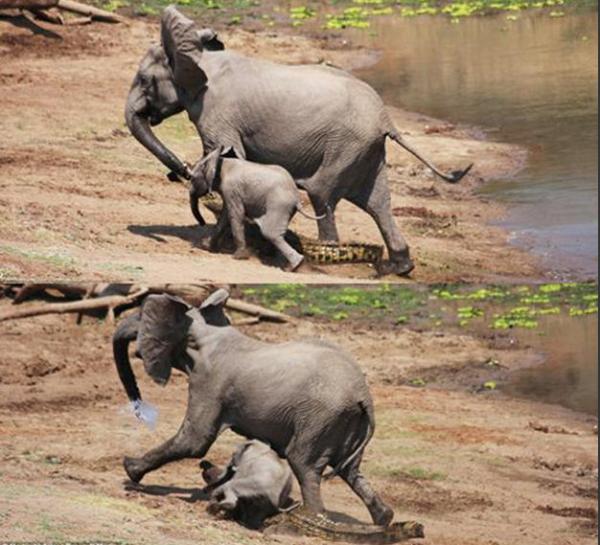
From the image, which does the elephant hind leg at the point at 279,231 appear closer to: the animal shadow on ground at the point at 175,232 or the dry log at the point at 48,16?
the animal shadow on ground at the point at 175,232

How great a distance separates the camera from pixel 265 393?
13781 millimetres

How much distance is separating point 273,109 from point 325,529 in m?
3.87

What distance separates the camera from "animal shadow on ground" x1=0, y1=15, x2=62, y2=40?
28.5 meters

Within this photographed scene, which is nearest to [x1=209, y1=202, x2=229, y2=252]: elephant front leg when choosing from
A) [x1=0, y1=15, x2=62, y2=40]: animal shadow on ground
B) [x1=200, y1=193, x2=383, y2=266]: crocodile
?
[x1=200, y1=193, x2=383, y2=266]: crocodile

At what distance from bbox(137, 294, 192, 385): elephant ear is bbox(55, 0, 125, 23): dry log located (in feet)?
53.7

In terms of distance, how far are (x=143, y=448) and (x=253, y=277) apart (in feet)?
4.87

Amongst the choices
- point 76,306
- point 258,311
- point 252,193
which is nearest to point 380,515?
point 252,193

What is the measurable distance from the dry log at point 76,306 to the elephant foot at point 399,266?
145 inches

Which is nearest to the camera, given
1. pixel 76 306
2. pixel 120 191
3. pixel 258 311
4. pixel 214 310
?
pixel 214 310

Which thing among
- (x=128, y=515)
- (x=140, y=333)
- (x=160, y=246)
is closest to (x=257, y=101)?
(x=160, y=246)

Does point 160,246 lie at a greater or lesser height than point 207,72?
lesser

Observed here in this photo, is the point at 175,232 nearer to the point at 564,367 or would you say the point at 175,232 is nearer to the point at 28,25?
the point at 564,367

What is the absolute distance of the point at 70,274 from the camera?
1662cm

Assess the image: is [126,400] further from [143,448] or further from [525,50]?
[525,50]
